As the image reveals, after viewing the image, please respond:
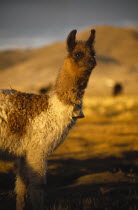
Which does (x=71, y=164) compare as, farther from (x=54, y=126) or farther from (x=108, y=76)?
(x=108, y=76)

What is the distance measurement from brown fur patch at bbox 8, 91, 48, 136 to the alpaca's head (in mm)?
989

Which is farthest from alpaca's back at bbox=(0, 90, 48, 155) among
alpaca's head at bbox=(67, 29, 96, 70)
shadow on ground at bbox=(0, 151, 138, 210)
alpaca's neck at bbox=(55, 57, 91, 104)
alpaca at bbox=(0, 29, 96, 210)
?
shadow on ground at bbox=(0, 151, 138, 210)

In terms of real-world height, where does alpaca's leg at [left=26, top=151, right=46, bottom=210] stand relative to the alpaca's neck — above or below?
below

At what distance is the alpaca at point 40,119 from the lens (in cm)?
600

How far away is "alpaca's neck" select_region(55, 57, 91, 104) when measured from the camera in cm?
624

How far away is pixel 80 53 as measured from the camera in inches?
246

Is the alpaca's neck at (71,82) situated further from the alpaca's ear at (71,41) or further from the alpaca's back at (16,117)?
the alpaca's back at (16,117)

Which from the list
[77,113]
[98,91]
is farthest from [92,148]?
[98,91]

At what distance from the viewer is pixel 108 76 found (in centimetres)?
10350

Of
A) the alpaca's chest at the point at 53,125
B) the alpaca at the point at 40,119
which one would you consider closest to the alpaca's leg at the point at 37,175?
the alpaca at the point at 40,119

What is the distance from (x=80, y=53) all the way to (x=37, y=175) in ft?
7.69

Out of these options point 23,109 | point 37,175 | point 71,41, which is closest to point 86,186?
point 37,175

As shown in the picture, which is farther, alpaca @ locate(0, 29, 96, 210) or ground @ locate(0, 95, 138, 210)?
ground @ locate(0, 95, 138, 210)

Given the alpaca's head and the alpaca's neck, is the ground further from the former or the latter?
the alpaca's head
